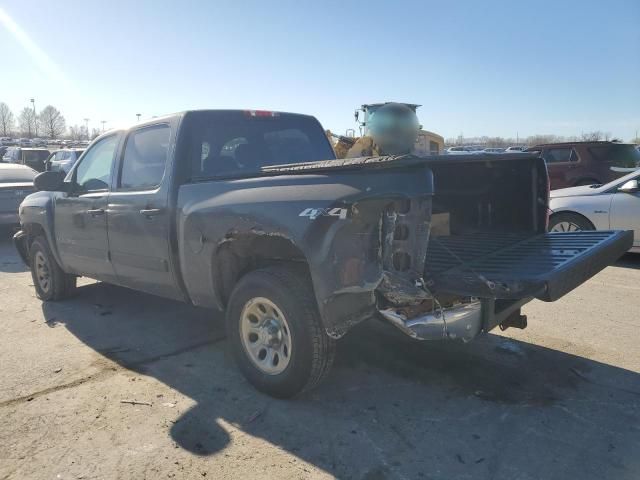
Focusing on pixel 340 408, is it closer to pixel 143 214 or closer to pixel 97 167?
pixel 143 214

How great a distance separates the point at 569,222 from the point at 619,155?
622 centimetres

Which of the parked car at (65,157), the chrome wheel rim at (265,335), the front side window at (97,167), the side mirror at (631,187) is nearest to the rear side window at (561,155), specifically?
the side mirror at (631,187)

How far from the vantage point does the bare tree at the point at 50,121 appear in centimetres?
13025

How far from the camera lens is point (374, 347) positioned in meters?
4.62

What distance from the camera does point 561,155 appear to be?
13.9 meters

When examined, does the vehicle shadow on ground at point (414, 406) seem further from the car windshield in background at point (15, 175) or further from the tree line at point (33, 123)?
the tree line at point (33, 123)

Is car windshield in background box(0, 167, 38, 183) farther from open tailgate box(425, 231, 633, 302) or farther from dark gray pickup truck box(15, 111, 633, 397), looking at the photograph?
open tailgate box(425, 231, 633, 302)

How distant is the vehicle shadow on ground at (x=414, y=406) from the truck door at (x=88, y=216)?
818 millimetres

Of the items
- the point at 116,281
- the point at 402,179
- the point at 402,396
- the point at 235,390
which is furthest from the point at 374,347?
the point at 116,281

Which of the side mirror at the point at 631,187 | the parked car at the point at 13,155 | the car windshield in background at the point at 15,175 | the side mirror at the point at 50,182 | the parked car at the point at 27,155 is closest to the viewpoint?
the side mirror at the point at 50,182

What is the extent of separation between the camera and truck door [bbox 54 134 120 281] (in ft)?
16.5

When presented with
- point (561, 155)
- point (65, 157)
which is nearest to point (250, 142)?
point (561, 155)

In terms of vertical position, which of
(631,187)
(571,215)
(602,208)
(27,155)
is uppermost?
(27,155)

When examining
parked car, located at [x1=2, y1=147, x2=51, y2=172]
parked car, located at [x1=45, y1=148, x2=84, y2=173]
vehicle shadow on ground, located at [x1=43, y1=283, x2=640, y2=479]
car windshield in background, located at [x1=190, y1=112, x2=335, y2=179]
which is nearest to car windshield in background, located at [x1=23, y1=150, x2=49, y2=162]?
parked car, located at [x1=2, y1=147, x2=51, y2=172]
